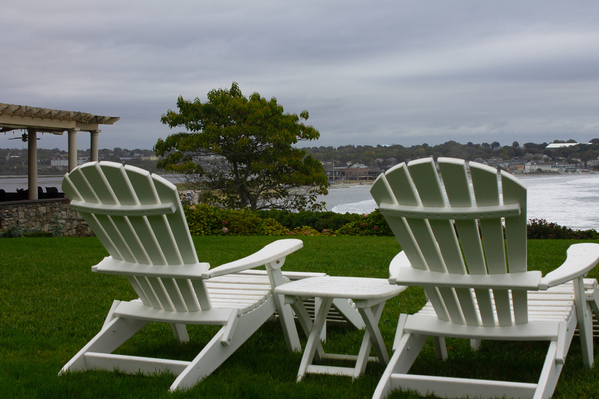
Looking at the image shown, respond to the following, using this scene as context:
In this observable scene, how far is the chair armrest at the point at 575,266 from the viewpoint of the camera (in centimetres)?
190

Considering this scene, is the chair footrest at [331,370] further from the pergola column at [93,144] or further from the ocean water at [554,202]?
the pergola column at [93,144]

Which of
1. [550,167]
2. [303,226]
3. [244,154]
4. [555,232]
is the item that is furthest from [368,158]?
[550,167]

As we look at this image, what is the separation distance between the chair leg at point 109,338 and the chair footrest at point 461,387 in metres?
1.51

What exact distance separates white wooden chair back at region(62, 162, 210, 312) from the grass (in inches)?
17.5

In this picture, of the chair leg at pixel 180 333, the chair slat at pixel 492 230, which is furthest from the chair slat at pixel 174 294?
the chair slat at pixel 492 230

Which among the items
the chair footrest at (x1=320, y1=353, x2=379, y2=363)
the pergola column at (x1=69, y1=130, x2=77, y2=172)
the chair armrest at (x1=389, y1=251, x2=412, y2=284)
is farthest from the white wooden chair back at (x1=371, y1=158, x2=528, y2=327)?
the pergola column at (x1=69, y1=130, x2=77, y2=172)

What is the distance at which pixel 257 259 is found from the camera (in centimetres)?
253

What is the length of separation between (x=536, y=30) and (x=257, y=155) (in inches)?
1037

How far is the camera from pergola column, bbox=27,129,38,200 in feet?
48.0

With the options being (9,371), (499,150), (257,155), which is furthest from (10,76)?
(9,371)

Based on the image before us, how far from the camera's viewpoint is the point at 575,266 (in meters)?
2.14

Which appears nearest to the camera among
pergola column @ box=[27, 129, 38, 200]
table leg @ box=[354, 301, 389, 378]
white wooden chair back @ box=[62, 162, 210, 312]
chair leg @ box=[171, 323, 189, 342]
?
white wooden chair back @ box=[62, 162, 210, 312]

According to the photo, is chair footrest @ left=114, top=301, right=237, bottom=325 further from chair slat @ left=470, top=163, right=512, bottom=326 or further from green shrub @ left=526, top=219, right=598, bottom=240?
green shrub @ left=526, top=219, right=598, bottom=240

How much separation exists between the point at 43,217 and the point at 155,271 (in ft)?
43.0
